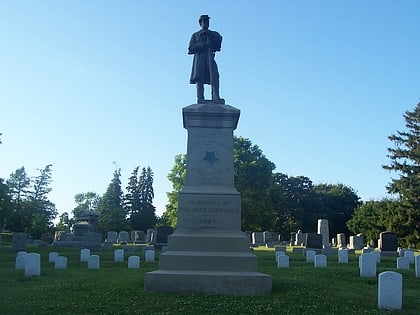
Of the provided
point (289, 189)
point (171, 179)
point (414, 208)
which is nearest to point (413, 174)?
point (414, 208)

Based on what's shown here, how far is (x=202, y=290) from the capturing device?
10.5 metres

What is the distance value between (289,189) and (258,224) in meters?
27.6

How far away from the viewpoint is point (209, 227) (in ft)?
39.9

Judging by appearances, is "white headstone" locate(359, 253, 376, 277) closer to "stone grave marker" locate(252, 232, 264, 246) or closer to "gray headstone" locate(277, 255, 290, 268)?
"gray headstone" locate(277, 255, 290, 268)

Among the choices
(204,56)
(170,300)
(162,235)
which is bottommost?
(170,300)

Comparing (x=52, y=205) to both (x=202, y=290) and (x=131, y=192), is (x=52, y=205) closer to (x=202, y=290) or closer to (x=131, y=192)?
(x=131, y=192)

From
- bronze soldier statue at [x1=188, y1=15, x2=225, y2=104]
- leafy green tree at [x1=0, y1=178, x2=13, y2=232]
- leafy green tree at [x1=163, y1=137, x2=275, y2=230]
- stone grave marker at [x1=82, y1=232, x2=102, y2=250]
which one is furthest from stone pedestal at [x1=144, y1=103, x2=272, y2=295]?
leafy green tree at [x1=163, y1=137, x2=275, y2=230]

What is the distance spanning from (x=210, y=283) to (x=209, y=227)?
187 cm

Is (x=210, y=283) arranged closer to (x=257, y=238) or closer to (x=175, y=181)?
(x=257, y=238)

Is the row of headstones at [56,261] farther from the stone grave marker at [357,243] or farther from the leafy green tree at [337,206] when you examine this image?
the leafy green tree at [337,206]

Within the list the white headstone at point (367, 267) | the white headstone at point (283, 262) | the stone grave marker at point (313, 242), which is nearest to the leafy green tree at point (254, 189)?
the stone grave marker at point (313, 242)

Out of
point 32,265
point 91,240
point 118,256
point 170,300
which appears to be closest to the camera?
point 170,300

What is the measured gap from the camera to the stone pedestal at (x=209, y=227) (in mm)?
10539

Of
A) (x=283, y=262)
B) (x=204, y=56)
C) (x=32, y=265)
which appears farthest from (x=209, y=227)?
(x=283, y=262)
